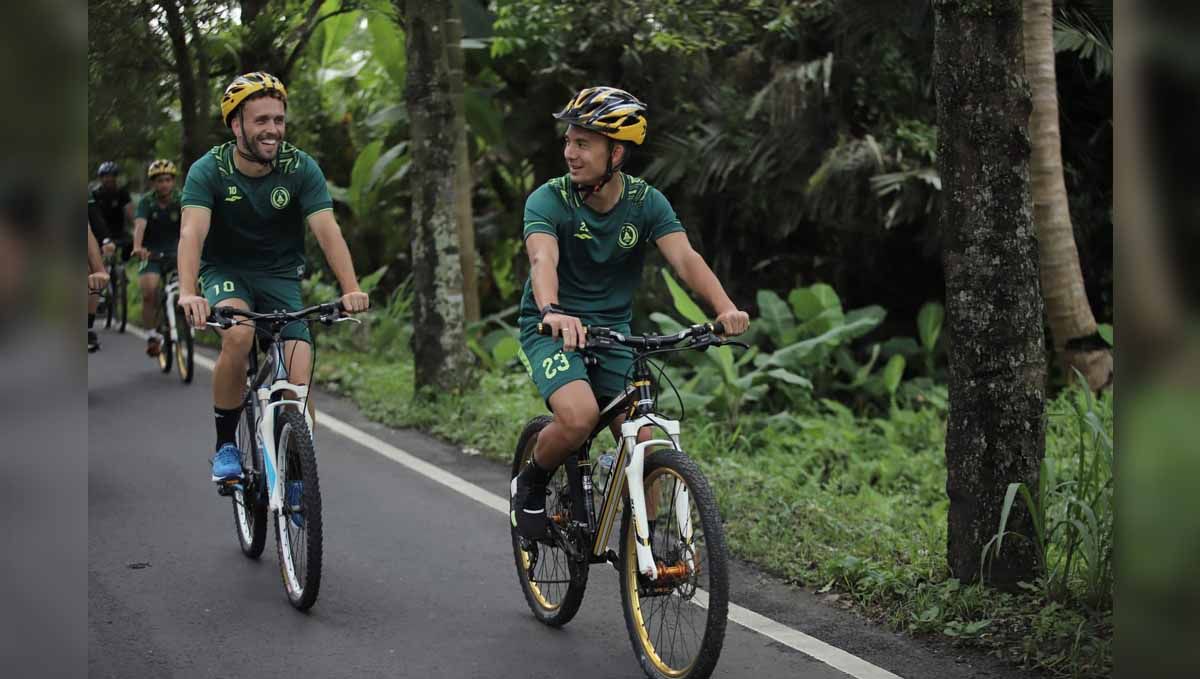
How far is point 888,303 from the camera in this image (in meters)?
14.6

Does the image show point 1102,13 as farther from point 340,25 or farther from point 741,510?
point 340,25

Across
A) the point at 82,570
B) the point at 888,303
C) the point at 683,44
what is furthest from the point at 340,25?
the point at 82,570

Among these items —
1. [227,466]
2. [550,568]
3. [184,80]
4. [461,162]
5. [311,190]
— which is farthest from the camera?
[461,162]

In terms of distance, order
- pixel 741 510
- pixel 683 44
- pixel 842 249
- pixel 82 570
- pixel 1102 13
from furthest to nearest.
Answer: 1. pixel 842 249
2. pixel 683 44
3. pixel 1102 13
4. pixel 741 510
5. pixel 82 570

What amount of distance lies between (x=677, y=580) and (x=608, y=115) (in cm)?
181

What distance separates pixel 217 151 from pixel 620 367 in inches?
89.5

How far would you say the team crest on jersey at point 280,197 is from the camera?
6.17 metres

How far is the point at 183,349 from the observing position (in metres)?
13.0

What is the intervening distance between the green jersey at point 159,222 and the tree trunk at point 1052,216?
8422 millimetres

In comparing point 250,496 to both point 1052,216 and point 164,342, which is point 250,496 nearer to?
point 1052,216

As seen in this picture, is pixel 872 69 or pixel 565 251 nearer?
pixel 565 251

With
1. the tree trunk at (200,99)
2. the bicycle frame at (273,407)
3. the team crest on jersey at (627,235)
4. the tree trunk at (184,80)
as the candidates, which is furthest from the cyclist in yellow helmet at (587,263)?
the tree trunk at (200,99)

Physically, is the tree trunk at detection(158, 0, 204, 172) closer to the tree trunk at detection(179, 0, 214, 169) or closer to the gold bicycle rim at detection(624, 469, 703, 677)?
the tree trunk at detection(179, 0, 214, 169)

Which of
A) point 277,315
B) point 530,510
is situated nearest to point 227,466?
point 277,315
